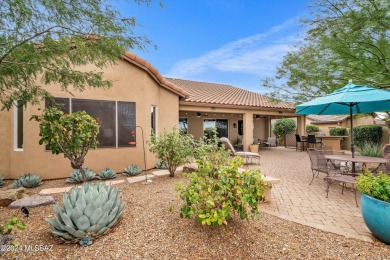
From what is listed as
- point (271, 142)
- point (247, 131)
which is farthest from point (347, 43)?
point (271, 142)

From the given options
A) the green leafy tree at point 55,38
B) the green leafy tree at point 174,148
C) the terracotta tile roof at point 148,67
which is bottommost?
the green leafy tree at point 174,148

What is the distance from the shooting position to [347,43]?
702cm

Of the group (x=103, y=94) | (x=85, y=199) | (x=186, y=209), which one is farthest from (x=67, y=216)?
(x=103, y=94)

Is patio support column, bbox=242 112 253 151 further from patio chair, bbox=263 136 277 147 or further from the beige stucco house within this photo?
patio chair, bbox=263 136 277 147

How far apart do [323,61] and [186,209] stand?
883 cm

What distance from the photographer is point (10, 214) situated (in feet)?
13.8

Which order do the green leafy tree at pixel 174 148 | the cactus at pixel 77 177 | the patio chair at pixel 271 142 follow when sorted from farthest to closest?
the patio chair at pixel 271 142 < the cactus at pixel 77 177 < the green leafy tree at pixel 174 148

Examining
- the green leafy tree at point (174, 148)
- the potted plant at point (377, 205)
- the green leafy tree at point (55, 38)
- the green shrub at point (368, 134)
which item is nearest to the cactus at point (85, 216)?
the green leafy tree at point (55, 38)

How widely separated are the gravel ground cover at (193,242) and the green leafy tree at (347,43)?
254 inches

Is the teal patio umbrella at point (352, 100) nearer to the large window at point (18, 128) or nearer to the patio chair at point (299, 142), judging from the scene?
the patio chair at point (299, 142)

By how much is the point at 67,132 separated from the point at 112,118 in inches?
142

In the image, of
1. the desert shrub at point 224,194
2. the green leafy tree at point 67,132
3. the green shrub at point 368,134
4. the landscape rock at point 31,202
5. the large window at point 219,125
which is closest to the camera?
the desert shrub at point 224,194

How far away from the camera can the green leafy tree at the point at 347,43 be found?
6.38 m

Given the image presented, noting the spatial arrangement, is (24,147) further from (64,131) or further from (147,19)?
(147,19)
